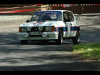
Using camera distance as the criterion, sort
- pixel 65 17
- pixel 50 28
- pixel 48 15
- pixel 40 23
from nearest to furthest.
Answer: pixel 50 28
pixel 40 23
pixel 48 15
pixel 65 17

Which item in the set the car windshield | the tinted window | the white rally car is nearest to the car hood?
the white rally car

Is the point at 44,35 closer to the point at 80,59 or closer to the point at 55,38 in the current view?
the point at 55,38

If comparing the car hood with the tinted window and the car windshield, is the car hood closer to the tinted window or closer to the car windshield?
the car windshield

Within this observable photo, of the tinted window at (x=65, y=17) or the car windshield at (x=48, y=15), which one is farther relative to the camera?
the car windshield at (x=48, y=15)

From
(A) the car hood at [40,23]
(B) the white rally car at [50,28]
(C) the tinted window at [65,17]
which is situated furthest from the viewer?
(C) the tinted window at [65,17]

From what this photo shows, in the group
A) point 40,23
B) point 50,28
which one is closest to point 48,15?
point 40,23

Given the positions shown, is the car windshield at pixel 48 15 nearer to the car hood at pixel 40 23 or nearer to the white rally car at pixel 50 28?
the white rally car at pixel 50 28

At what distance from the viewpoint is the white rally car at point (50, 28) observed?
17016 millimetres

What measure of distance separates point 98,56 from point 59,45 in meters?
4.52

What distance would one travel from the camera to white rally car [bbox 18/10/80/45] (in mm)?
17016

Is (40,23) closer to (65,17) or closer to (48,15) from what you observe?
(48,15)

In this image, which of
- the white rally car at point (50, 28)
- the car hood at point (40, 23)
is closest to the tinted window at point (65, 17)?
the white rally car at point (50, 28)

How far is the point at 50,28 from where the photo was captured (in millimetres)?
17062

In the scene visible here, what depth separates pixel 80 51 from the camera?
47.0 ft
